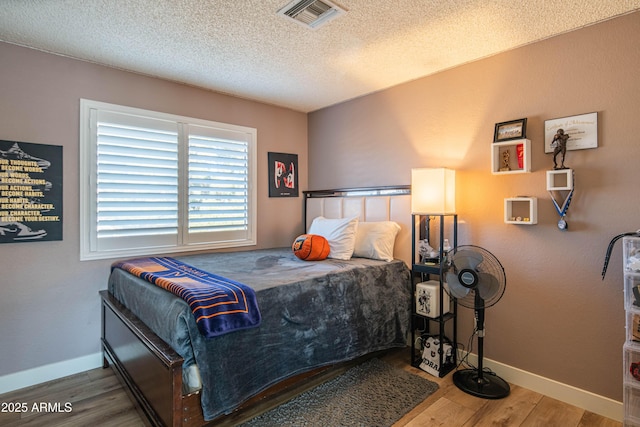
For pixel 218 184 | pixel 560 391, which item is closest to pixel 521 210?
pixel 560 391

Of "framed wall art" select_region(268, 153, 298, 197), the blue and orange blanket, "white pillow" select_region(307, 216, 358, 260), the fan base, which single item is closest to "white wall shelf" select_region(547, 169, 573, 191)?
the fan base

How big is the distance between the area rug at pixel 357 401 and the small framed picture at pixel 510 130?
6.15 ft

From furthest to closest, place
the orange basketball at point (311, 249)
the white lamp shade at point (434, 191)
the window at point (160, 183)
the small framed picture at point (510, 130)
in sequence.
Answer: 1. the orange basketball at point (311, 249)
2. the window at point (160, 183)
3. the white lamp shade at point (434, 191)
4. the small framed picture at point (510, 130)

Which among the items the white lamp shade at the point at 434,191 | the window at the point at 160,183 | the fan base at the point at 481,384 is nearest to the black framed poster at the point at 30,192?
the window at the point at 160,183

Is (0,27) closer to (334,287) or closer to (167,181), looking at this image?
(167,181)

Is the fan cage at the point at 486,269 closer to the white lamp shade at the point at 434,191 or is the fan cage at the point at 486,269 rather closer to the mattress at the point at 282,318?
the white lamp shade at the point at 434,191

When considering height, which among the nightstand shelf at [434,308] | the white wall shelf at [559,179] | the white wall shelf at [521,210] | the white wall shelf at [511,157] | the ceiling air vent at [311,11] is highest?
the ceiling air vent at [311,11]

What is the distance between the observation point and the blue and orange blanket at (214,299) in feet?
5.51

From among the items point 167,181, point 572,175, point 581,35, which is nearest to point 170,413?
point 167,181

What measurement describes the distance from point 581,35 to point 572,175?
917 mm

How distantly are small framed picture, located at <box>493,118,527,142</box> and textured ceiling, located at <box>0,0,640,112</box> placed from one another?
1.86 feet

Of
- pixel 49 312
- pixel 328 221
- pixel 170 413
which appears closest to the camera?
pixel 170 413

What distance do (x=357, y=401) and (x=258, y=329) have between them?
0.90m

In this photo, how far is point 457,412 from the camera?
7.03 ft
